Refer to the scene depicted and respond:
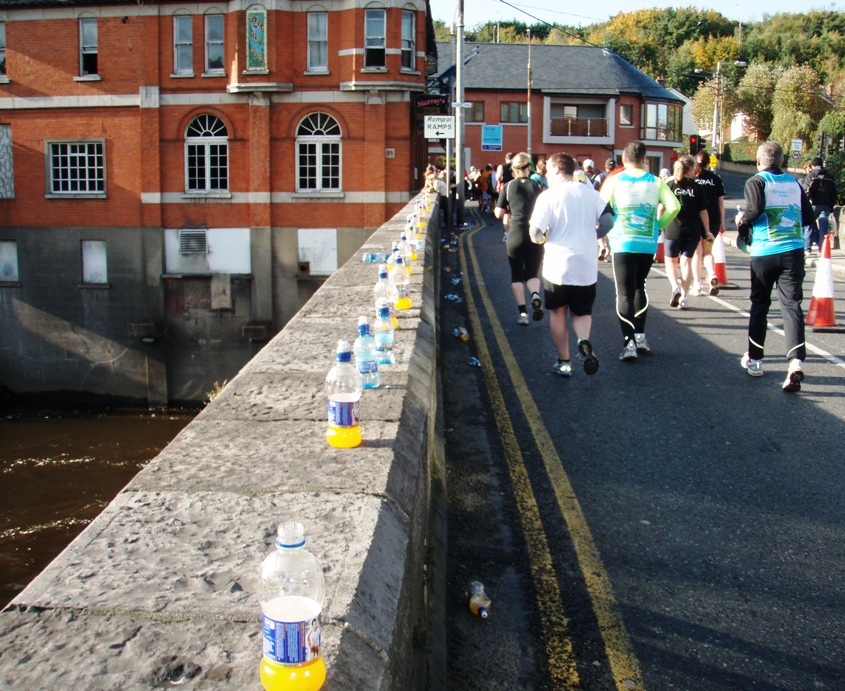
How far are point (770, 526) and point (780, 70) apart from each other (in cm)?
8565

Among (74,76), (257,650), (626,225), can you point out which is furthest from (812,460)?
(74,76)

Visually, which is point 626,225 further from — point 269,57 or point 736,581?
point 269,57

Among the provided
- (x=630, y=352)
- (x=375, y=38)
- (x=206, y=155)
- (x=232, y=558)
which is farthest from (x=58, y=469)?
(x=232, y=558)

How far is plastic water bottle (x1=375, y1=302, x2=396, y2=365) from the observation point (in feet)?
17.5

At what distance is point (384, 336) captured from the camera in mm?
5734

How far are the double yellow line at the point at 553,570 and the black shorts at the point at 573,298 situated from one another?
1.19 metres

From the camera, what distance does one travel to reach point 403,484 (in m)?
3.48

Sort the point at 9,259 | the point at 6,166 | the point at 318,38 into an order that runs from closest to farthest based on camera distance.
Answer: the point at 318,38
the point at 9,259
the point at 6,166

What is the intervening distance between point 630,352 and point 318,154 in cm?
3194

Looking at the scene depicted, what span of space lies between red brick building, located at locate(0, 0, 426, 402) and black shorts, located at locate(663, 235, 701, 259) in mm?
27645

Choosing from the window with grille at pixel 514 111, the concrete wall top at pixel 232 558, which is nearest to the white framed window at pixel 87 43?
the window with grille at pixel 514 111

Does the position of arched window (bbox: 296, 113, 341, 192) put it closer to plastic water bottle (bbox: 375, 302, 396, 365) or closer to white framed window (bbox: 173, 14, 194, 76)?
white framed window (bbox: 173, 14, 194, 76)

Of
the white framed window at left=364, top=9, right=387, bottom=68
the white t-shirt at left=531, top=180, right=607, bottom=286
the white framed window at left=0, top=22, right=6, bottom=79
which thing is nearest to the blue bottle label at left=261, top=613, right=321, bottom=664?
the white t-shirt at left=531, top=180, right=607, bottom=286

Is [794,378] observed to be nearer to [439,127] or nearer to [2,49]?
[439,127]
